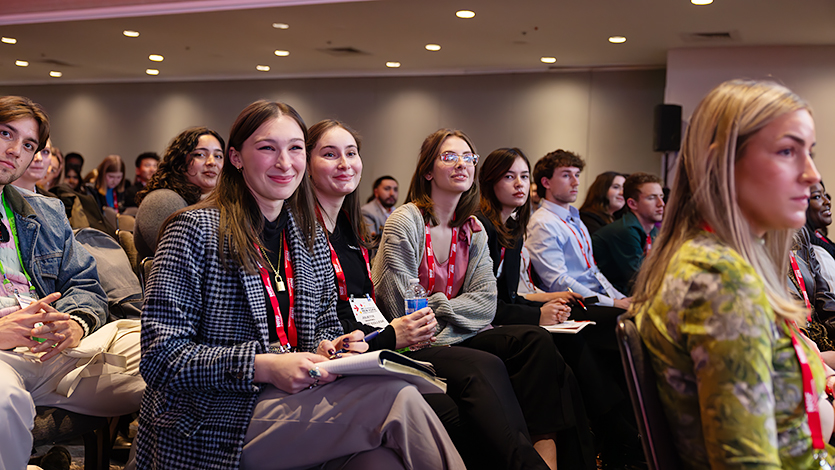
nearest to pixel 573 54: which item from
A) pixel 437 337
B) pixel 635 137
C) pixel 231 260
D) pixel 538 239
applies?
pixel 635 137

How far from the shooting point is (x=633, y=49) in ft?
26.6

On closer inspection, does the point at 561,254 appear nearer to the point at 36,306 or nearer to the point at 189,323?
the point at 189,323

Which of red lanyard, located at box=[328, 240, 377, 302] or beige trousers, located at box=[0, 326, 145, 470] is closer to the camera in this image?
beige trousers, located at box=[0, 326, 145, 470]

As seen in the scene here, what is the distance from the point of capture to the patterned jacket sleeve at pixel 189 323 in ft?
4.98

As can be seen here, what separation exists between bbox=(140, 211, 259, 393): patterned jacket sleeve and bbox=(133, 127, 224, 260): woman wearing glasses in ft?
4.55

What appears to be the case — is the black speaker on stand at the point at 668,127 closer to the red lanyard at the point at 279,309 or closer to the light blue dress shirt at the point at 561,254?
the light blue dress shirt at the point at 561,254

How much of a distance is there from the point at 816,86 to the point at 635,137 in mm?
2254

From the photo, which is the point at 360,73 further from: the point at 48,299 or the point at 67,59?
the point at 48,299

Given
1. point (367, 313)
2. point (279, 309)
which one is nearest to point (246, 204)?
point (279, 309)

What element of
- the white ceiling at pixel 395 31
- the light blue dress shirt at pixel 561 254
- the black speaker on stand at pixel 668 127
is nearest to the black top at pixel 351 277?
the light blue dress shirt at pixel 561 254

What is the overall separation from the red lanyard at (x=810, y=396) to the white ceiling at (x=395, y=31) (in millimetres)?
5785

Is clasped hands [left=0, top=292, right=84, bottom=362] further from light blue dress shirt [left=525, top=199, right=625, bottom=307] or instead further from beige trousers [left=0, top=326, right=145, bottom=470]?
light blue dress shirt [left=525, top=199, right=625, bottom=307]

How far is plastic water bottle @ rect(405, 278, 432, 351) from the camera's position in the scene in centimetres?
227

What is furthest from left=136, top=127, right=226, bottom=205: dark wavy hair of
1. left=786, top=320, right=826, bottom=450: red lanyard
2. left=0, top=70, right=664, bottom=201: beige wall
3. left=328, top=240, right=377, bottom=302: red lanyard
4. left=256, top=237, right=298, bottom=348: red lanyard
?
left=0, top=70, right=664, bottom=201: beige wall
